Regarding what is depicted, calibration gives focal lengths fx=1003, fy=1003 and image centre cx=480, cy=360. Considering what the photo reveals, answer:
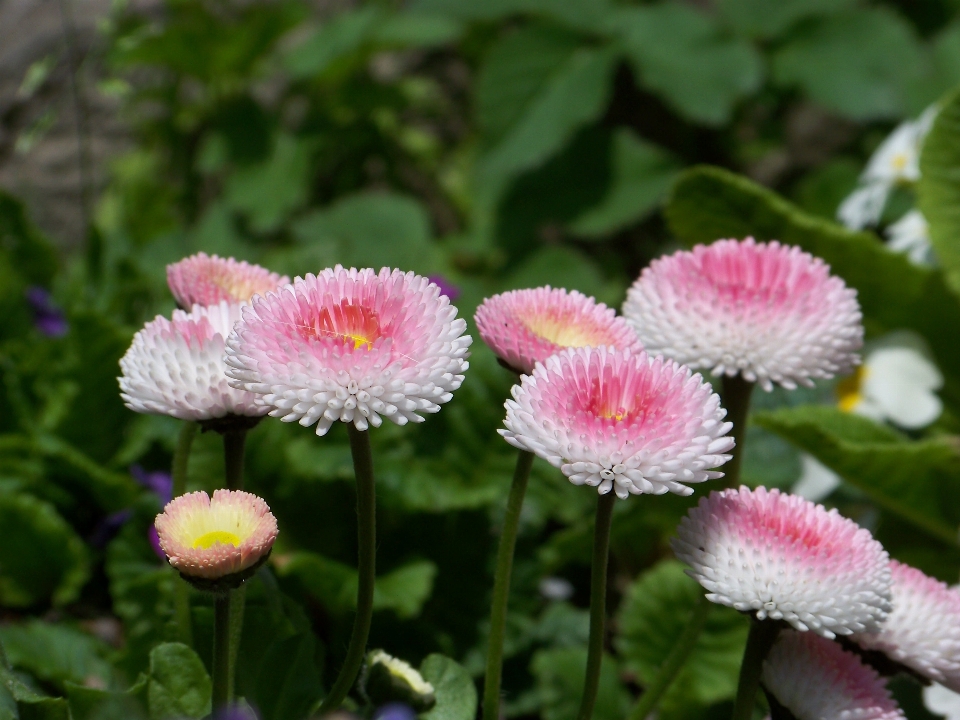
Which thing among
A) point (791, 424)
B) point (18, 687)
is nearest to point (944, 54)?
point (791, 424)

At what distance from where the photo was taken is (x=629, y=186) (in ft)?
8.71

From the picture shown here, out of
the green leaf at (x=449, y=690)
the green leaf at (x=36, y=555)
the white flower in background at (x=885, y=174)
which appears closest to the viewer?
the green leaf at (x=449, y=690)

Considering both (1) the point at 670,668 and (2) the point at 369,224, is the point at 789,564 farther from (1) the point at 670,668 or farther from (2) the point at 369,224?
(2) the point at 369,224

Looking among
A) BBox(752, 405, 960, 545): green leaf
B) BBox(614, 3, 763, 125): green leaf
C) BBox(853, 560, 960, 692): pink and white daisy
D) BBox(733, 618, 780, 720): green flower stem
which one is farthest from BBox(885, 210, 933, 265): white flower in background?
BBox(733, 618, 780, 720): green flower stem

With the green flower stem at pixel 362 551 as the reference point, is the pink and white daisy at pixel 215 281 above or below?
above

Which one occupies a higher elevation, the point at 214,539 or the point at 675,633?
the point at 214,539

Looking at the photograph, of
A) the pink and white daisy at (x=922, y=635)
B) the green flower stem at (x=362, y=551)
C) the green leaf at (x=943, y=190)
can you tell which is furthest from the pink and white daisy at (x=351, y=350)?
the green leaf at (x=943, y=190)

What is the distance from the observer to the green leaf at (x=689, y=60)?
95.6 inches

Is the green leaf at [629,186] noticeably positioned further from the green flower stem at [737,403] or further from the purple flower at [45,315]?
the green flower stem at [737,403]

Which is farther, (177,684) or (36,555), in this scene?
(36,555)

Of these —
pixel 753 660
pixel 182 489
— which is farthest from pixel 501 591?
pixel 182 489

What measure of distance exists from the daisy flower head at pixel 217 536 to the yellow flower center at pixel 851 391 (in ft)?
4.07

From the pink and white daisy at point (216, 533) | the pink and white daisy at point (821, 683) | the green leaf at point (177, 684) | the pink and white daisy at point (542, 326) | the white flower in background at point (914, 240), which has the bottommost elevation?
the green leaf at point (177, 684)

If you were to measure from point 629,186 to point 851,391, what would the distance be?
1.11 m
